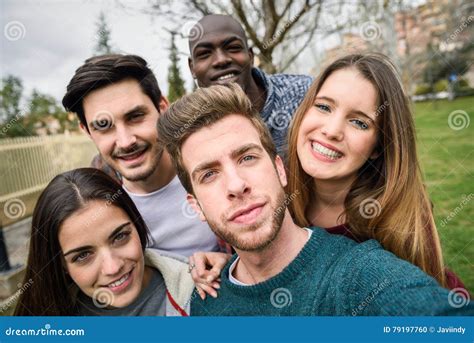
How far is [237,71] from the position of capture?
1897 mm

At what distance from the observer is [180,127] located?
148 centimetres

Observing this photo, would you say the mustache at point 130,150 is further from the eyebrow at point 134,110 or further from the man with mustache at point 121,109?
the eyebrow at point 134,110

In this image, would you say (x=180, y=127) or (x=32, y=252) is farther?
(x=32, y=252)

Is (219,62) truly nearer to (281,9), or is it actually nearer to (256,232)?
(281,9)

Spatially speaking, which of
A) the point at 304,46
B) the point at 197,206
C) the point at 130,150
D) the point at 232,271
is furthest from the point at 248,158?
the point at 304,46

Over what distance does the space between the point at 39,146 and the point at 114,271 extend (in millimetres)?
884

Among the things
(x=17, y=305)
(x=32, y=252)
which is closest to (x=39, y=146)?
(x=32, y=252)

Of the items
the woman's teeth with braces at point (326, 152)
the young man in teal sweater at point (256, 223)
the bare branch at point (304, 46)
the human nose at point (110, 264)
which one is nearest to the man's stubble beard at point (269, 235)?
the young man in teal sweater at point (256, 223)

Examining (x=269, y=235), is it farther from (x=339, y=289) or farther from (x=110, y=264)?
(x=110, y=264)

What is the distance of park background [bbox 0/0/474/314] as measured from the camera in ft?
5.85

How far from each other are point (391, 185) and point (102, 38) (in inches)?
60.5

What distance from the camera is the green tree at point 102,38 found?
70.4 inches

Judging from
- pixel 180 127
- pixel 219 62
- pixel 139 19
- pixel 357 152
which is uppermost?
pixel 139 19

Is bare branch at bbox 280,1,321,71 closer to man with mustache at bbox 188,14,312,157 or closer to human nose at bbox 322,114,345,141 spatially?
man with mustache at bbox 188,14,312,157
